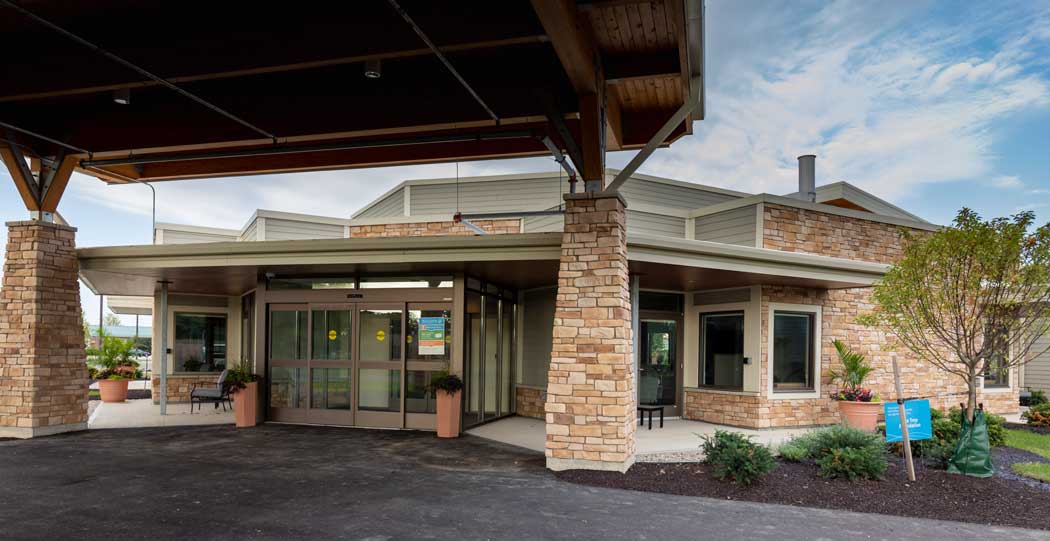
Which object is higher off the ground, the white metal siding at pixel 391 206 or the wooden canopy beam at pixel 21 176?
the white metal siding at pixel 391 206

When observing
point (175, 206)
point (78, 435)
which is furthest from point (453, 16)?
point (175, 206)

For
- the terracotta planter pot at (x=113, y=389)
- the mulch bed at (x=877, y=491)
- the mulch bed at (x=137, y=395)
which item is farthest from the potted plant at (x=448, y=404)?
the mulch bed at (x=137, y=395)

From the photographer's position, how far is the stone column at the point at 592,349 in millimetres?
7445

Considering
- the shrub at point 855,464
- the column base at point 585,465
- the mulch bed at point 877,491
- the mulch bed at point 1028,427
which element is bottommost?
the mulch bed at point 1028,427

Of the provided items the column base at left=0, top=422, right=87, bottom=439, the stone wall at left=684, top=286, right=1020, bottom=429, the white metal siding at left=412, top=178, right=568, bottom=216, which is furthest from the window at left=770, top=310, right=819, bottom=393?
the column base at left=0, top=422, right=87, bottom=439

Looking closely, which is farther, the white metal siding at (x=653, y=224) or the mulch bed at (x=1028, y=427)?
the white metal siding at (x=653, y=224)

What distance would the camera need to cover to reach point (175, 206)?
30.9m

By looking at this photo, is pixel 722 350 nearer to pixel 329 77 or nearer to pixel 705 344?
pixel 705 344

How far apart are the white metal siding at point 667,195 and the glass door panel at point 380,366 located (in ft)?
20.5

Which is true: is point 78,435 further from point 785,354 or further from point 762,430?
point 785,354

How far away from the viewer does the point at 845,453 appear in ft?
23.7

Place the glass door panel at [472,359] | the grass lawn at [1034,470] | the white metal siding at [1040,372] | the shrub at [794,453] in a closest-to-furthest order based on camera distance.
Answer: the grass lawn at [1034,470] → the shrub at [794,453] → the glass door panel at [472,359] → the white metal siding at [1040,372]

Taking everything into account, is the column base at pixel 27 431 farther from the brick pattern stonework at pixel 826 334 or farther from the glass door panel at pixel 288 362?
the brick pattern stonework at pixel 826 334

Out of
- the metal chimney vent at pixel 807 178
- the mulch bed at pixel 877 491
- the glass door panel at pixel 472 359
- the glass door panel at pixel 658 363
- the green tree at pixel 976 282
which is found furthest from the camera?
the metal chimney vent at pixel 807 178
